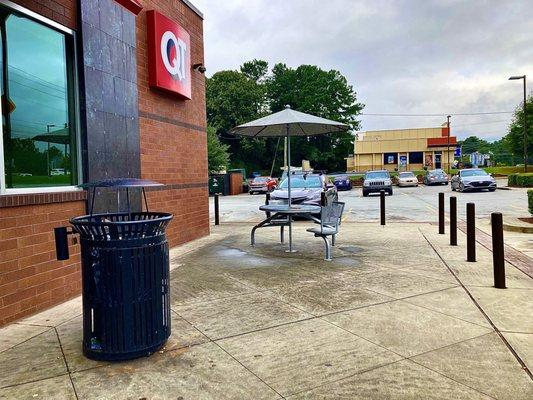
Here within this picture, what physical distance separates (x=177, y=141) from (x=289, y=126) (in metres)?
2.29

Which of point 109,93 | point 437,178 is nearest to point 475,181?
point 437,178

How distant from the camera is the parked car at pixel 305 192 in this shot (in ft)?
45.9

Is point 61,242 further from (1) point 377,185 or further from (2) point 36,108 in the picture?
(1) point 377,185

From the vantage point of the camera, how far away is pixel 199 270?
6.71 meters

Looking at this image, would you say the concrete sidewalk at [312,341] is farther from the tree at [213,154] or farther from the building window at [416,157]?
the building window at [416,157]

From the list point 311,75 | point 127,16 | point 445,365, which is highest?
point 311,75

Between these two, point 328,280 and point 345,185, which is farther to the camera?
point 345,185

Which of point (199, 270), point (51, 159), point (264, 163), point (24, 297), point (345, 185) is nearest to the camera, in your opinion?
point (24, 297)

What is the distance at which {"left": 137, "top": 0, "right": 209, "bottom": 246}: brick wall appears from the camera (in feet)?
25.4

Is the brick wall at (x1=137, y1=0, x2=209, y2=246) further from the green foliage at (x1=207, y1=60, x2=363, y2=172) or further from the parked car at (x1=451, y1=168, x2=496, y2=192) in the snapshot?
the green foliage at (x1=207, y1=60, x2=363, y2=172)

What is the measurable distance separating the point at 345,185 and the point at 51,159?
33.0 m

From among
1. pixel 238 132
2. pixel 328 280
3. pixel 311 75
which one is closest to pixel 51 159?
pixel 328 280

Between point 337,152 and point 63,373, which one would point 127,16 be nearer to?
point 63,373

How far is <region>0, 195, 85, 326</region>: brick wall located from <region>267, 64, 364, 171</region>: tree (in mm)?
60740
